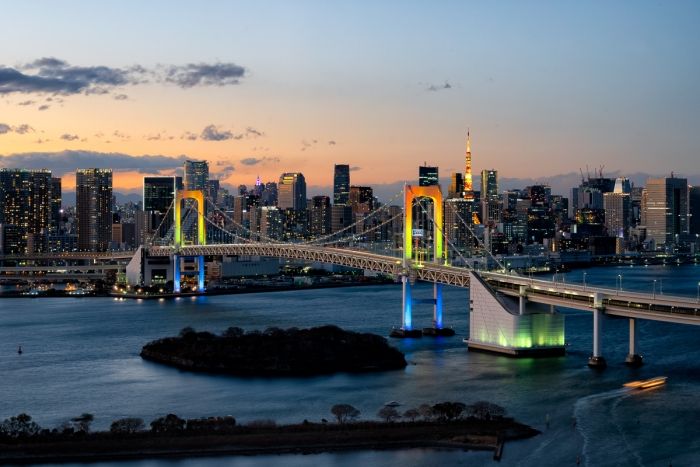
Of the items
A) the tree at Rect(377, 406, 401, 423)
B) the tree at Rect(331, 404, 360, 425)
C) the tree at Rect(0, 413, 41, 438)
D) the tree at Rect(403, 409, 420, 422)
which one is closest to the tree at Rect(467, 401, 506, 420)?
the tree at Rect(403, 409, 420, 422)

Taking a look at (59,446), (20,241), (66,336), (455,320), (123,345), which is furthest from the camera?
(20,241)

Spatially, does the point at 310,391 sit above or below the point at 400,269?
below

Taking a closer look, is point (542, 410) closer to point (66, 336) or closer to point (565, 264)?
point (66, 336)

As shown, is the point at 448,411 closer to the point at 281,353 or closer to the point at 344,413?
the point at 344,413

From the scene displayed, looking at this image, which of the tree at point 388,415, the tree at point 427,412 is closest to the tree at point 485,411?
the tree at point 427,412

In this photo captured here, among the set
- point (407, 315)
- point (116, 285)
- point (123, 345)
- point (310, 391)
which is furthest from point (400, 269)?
point (116, 285)

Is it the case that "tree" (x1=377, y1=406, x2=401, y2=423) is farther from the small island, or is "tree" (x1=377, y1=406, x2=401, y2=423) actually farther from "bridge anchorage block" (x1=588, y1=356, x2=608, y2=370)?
"bridge anchorage block" (x1=588, y1=356, x2=608, y2=370)

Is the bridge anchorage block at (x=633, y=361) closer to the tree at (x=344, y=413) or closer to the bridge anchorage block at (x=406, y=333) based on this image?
the bridge anchorage block at (x=406, y=333)
